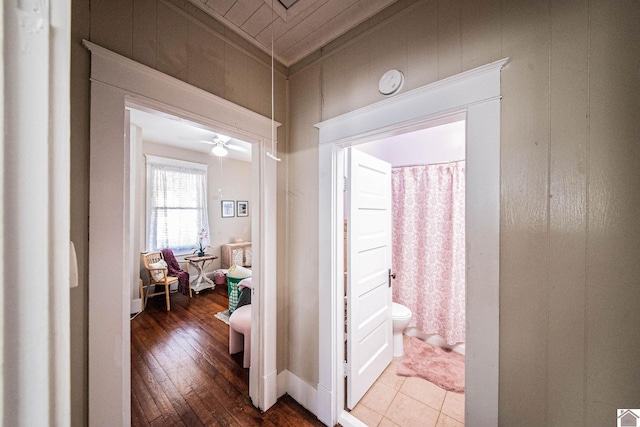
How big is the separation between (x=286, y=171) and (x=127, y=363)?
151 cm

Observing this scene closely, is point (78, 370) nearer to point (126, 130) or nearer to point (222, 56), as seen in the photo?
point (126, 130)

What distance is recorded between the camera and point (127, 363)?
46.6 inches

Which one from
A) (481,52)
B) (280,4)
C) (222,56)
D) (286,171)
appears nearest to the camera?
(481,52)

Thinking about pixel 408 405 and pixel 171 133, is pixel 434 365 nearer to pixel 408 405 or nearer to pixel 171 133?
pixel 408 405

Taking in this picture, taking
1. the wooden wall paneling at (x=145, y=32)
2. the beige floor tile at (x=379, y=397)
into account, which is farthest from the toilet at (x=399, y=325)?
the wooden wall paneling at (x=145, y=32)

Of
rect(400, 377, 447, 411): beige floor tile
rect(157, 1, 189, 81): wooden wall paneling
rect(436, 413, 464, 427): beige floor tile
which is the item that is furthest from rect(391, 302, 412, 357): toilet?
rect(157, 1, 189, 81): wooden wall paneling

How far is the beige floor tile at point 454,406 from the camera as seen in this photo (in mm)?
1803

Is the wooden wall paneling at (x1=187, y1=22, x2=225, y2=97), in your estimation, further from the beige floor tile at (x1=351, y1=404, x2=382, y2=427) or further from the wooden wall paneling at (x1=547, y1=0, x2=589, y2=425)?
the beige floor tile at (x1=351, y1=404, x2=382, y2=427)

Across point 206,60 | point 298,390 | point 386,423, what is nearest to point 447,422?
point 386,423

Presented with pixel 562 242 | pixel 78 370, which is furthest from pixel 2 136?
pixel 562 242

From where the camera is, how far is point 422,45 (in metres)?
1.32

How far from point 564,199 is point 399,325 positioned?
76.1 inches

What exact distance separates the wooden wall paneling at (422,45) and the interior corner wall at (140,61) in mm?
1043

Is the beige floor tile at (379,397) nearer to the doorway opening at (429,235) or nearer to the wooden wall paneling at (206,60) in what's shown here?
the doorway opening at (429,235)
